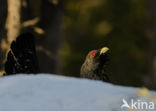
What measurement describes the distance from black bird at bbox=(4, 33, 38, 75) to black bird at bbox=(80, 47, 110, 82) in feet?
3.11

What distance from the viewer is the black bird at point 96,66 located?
9.91 meters

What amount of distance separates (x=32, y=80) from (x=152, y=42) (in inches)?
785

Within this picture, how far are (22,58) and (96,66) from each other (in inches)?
54.9

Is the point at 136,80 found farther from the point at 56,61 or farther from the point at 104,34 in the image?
the point at 56,61

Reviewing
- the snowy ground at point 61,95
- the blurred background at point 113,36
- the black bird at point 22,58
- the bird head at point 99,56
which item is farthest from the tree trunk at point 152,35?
the snowy ground at point 61,95

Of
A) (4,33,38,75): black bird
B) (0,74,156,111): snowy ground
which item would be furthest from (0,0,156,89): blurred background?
(0,74,156,111): snowy ground

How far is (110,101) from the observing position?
523 centimetres

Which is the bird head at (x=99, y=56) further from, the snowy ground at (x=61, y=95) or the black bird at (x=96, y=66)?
the snowy ground at (x=61, y=95)

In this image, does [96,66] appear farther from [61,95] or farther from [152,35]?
[152,35]

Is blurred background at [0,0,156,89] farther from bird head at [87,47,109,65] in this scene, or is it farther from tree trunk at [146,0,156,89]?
bird head at [87,47,109,65]

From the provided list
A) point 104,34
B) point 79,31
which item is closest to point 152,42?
point 104,34

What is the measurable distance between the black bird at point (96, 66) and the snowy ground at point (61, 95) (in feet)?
14.2

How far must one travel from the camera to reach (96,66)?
10.0 m

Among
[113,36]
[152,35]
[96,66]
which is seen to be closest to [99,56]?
[96,66]
